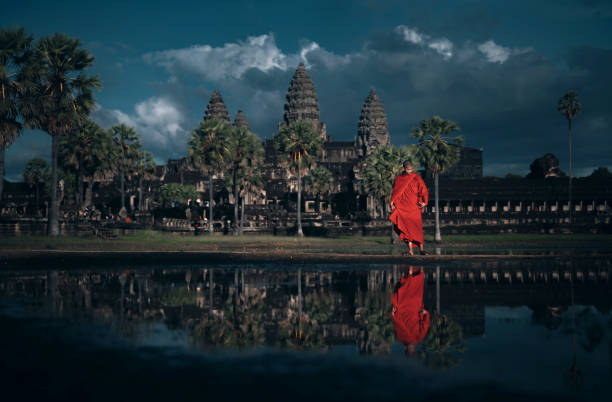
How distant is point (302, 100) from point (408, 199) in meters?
114

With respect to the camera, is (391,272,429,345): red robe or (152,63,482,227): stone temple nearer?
(391,272,429,345): red robe

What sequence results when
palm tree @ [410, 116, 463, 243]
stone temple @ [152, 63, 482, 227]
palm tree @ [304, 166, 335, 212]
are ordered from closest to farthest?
palm tree @ [410, 116, 463, 243] → palm tree @ [304, 166, 335, 212] → stone temple @ [152, 63, 482, 227]

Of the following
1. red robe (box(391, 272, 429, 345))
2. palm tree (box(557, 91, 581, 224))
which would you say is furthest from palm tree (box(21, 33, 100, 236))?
palm tree (box(557, 91, 581, 224))

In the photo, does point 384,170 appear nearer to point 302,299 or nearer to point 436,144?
point 436,144

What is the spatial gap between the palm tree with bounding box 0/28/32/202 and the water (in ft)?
79.9

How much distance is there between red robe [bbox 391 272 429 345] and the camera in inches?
279

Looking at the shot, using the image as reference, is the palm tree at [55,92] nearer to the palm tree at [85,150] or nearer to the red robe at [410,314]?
the palm tree at [85,150]

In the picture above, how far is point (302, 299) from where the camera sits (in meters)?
10.6

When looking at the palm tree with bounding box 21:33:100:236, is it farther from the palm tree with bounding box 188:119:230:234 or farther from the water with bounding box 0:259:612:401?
the water with bounding box 0:259:612:401

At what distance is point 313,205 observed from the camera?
101500mm

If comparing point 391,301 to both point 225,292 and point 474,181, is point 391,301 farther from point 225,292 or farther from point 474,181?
point 474,181

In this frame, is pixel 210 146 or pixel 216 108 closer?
pixel 210 146

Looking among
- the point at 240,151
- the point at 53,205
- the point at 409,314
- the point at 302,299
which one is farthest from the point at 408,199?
the point at 240,151

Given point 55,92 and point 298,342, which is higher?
point 55,92
